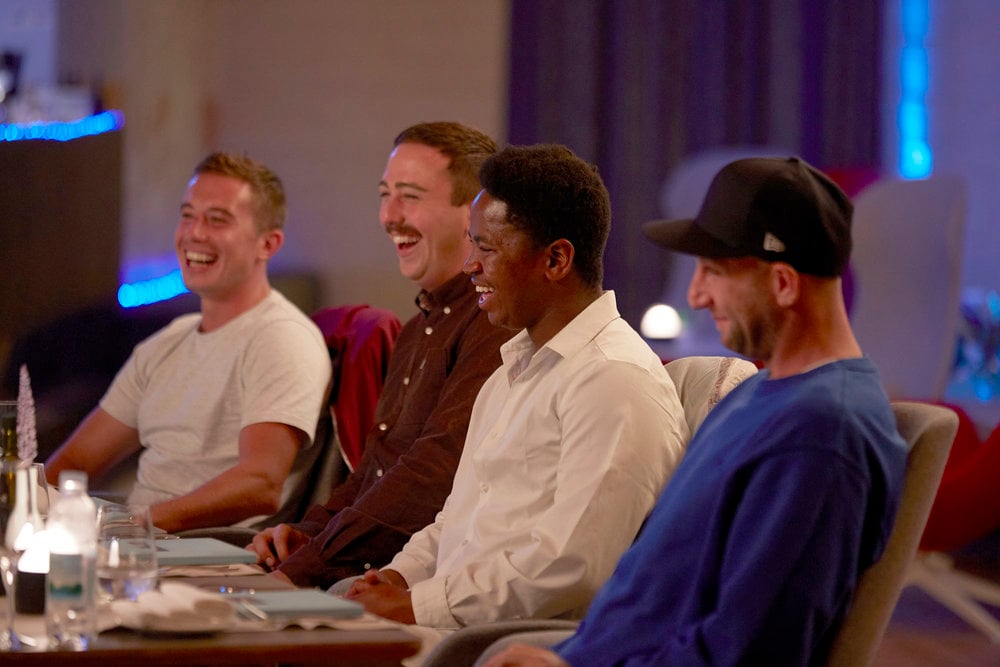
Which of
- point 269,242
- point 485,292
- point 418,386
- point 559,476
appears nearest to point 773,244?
point 559,476

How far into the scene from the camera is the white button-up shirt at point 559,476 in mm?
1889

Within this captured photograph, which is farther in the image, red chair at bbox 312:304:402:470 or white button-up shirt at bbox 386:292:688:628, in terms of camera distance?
red chair at bbox 312:304:402:470

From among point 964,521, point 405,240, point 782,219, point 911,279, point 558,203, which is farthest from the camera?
point 911,279

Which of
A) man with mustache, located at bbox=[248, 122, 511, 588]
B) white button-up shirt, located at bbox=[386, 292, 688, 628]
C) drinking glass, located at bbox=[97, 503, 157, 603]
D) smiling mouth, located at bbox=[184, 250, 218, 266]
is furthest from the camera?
smiling mouth, located at bbox=[184, 250, 218, 266]

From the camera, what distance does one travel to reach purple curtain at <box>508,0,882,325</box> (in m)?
6.41

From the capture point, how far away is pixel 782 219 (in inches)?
64.1

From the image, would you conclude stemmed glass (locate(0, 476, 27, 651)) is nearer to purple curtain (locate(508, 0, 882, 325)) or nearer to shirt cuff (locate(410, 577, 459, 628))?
shirt cuff (locate(410, 577, 459, 628))

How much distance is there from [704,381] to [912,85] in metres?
5.27

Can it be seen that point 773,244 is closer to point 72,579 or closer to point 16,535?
point 72,579

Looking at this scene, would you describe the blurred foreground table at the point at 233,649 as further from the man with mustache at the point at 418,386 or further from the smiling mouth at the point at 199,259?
the smiling mouth at the point at 199,259

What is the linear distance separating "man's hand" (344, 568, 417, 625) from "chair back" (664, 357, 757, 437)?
1.68ft

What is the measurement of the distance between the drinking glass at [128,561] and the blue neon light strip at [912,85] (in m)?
5.92

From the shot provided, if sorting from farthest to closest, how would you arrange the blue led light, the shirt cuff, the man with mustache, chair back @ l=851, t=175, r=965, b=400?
1. the blue led light
2. chair back @ l=851, t=175, r=965, b=400
3. the man with mustache
4. the shirt cuff

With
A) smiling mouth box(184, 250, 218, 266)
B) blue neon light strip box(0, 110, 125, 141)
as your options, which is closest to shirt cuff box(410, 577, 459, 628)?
smiling mouth box(184, 250, 218, 266)
